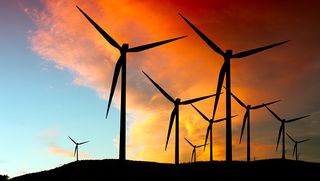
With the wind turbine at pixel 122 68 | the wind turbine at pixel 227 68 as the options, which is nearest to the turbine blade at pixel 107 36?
the wind turbine at pixel 122 68

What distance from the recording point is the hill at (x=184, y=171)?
81750 millimetres

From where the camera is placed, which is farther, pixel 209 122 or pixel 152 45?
pixel 209 122

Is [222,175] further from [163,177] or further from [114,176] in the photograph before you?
[114,176]

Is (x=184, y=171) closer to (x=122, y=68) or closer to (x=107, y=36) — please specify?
(x=122, y=68)

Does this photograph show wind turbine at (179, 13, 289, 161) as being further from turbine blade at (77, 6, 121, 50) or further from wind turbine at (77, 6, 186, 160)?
turbine blade at (77, 6, 121, 50)

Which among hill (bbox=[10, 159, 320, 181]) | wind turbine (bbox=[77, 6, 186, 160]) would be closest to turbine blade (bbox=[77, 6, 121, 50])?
wind turbine (bbox=[77, 6, 186, 160])

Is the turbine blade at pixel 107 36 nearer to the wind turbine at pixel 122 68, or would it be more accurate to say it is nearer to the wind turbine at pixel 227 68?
the wind turbine at pixel 122 68

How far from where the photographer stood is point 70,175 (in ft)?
311

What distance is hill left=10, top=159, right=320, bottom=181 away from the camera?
8175 centimetres

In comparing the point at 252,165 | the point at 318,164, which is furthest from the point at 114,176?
the point at 318,164

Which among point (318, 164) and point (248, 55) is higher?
point (248, 55)

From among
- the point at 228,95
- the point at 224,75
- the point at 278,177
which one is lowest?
the point at 278,177

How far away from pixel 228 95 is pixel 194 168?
974 inches

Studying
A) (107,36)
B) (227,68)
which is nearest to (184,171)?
(227,68)
